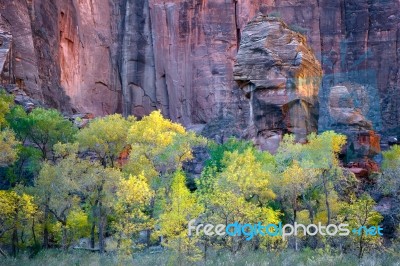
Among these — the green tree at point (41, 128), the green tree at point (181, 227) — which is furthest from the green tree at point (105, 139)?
the green tree at point (181, 227)

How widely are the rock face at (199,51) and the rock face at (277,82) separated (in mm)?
17080

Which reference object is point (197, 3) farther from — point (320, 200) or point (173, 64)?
point (320, 200)

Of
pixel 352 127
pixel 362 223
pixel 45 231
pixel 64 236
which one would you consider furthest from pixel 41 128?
pixel 352 127

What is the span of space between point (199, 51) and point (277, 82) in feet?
81.0

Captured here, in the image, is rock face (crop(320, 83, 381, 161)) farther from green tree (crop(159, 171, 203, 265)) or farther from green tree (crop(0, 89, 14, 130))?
green tree (crop(0, 89, 14, 130))

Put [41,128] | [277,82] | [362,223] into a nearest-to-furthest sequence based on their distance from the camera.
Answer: [362,223] < [41,128] < [277,82]

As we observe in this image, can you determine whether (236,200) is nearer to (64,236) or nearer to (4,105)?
(64,236)

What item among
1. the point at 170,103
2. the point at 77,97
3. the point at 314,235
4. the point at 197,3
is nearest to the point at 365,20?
the point at 197,3

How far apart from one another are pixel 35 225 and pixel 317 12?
1785 inches

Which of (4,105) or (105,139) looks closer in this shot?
(4,105)

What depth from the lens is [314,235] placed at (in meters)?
24.9

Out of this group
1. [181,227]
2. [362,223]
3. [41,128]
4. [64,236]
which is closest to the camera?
[181,227]

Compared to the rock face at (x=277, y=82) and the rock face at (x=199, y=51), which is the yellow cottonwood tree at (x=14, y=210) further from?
the rock face at (x=199, y=51)

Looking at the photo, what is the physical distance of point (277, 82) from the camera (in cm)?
3503
